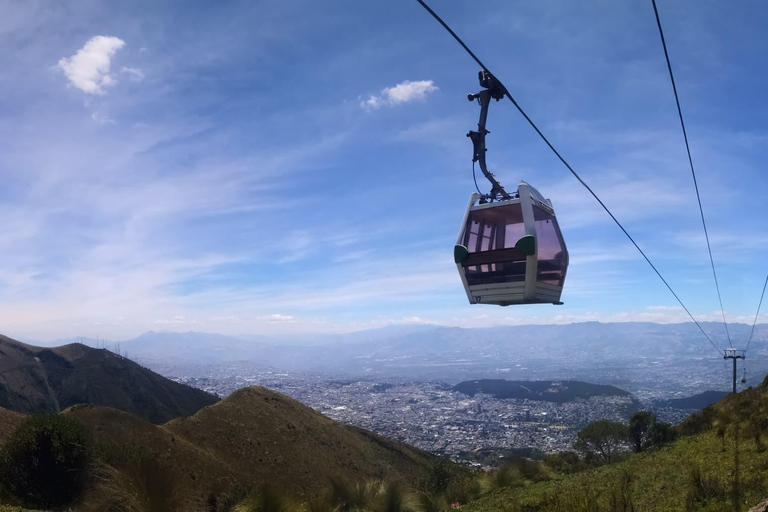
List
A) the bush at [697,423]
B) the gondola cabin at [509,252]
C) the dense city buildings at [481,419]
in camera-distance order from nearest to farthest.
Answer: the gondola cabin at [509,252] < the bush at [697,423] < the dense city buildings at [481,419]

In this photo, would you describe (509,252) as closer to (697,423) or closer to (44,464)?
(44,464)

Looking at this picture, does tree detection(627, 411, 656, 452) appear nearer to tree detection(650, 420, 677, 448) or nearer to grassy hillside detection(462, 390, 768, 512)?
tree detection(650, 420, 677, 448)

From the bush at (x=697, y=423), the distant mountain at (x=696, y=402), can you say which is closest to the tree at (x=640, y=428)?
the bush at (x=697, y=423)

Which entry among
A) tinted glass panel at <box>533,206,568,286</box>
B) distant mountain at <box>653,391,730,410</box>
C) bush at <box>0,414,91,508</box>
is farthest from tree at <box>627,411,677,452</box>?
distant mountain at <box>653,391,730,410</box>

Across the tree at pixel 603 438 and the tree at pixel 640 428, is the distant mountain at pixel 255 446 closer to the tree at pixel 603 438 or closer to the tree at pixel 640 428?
the tree at pixel 603 438

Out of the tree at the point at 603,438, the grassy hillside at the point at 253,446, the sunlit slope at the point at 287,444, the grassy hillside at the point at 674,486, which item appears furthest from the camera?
the sunlit slope at the point at 287,444

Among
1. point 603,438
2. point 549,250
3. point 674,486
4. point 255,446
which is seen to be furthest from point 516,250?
point 255,446
